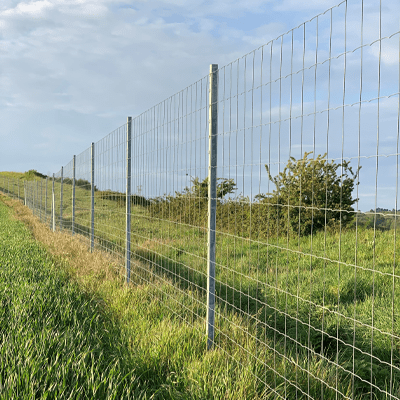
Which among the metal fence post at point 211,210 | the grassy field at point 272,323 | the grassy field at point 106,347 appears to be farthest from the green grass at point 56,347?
the metal fence post at point 211,210

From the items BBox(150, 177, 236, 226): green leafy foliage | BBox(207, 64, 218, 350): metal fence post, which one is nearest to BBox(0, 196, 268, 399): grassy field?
BBox(207, 64, 218, 350): metal fence post

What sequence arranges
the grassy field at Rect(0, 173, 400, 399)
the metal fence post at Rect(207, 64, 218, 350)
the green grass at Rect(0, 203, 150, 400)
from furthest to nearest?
the metal fence post at Rect(207, 64, 218, 350) < the grassy field at Rect(0, 173, 400, 399) < the green grass at Rect(0, 203, 150, 400)

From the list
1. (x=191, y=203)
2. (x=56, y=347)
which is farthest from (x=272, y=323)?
(x=56, y=347)

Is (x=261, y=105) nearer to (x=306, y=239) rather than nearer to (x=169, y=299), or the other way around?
A: (x=169, y=299)

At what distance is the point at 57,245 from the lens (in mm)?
9898

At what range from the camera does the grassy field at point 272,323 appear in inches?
120

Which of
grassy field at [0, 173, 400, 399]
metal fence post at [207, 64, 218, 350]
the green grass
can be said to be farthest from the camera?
metal fence post at [207, 64, 218, 350]

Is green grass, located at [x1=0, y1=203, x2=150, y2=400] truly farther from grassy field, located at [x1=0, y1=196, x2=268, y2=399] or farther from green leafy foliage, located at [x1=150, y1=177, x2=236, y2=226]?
green leafy foliage, located at [x1=150, y1=177, x2=236, y2=226]

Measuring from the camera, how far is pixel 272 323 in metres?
5.43

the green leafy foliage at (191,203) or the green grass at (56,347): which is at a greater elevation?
the green leafy foliage at (191,203)

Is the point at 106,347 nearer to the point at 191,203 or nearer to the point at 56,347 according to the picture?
the point at 56,347

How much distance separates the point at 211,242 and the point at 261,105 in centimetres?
148

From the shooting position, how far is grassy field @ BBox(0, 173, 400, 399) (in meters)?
3.04

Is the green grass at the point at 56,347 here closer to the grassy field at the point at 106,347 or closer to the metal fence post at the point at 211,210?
the grassy field at the point at 106,347
